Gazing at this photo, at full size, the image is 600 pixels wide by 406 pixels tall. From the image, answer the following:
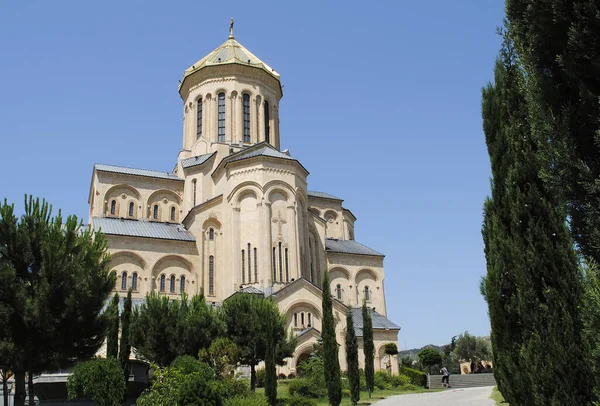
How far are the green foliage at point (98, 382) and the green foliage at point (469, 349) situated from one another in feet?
121

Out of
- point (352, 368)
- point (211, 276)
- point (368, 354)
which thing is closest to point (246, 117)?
point (211, 276)

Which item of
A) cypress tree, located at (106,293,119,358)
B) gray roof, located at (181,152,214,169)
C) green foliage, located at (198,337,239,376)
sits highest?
gray roof, located at (181,152,214,169)

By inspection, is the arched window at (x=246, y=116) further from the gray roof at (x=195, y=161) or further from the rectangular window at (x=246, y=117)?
the gray roof at (x=195, y=161)

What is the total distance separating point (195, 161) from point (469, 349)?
28.0 metres

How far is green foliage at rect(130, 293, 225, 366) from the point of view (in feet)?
60.7

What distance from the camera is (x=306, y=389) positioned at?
20.3 metres

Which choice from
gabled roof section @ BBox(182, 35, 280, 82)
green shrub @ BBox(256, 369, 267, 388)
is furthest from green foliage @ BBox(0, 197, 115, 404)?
gabled roof section @ BBox(182, 35, 280, 82)

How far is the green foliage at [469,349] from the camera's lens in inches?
1797

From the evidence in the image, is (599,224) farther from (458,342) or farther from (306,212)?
(458,342)

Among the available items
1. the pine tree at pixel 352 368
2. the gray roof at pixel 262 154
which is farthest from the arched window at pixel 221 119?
the pine tree at pixel 352 368

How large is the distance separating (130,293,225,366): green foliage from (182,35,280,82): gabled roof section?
20.2 metres

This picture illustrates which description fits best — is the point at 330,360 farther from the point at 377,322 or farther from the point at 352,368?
the point at 377,322

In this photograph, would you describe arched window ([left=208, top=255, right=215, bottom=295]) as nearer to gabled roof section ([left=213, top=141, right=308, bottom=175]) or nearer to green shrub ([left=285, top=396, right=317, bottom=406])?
gabled roof section ([left=213, top=141, right=308, bottom=175])

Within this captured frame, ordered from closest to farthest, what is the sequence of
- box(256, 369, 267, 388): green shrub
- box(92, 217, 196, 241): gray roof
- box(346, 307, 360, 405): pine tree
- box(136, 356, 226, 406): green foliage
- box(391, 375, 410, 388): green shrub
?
box(136, 356, 226, 406): green foliage < box(346, 307, 360, 405): pine tree < box(256, 369, 267, 388): green shrub < box(391, 375, 410, 388): green shrub < box(92, 217, 196, 241): gray roof
